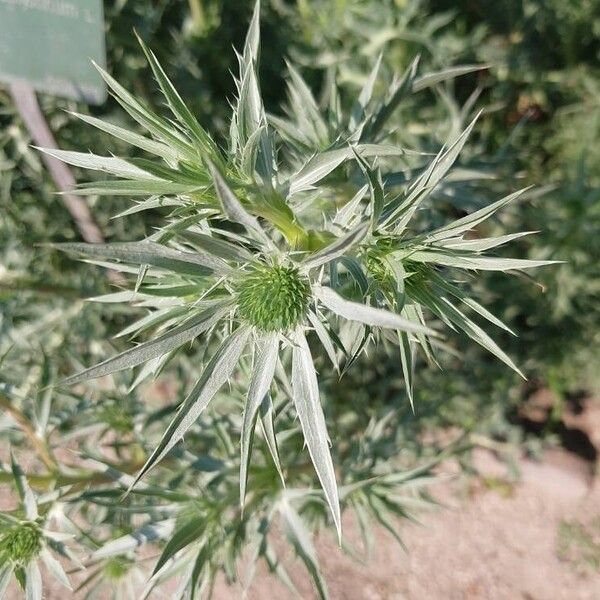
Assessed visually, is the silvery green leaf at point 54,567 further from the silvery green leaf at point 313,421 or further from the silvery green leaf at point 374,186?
the silvery green leaf at point 374,186

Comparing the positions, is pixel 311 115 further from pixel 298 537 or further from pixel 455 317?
pixel 298 537

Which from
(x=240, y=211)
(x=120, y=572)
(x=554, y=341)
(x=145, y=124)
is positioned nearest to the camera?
(x=240, y=211)

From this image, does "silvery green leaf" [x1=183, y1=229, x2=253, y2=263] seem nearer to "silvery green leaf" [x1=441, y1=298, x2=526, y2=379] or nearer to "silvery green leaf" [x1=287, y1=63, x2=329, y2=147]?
"silvery green leaf" [x1=441, y1=298, x2=526, y2=379]

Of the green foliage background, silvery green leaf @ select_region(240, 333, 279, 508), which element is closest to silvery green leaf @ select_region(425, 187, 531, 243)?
silvery green leaf @ select_region(240, 333, 279, 508)

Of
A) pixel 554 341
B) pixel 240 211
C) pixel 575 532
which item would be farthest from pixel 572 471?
→ pixel 240 211

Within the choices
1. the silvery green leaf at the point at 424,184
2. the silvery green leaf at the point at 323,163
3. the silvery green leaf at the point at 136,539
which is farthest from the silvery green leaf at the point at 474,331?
the silvery green leaf at the point at 136,539

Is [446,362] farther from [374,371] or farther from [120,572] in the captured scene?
[120,572]
